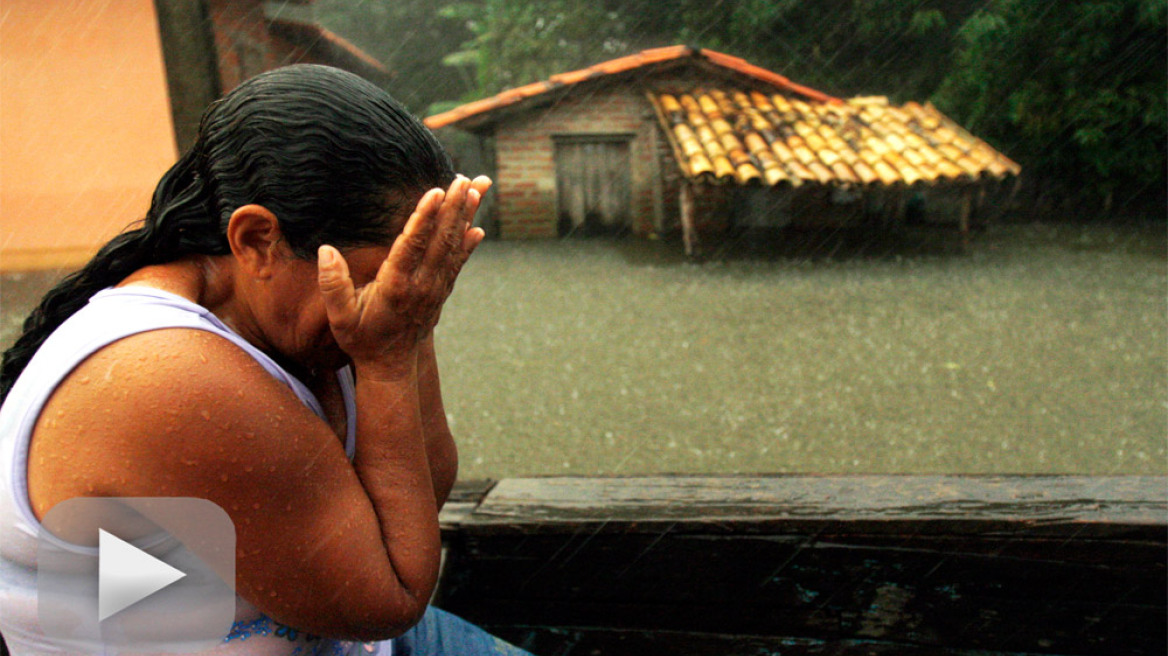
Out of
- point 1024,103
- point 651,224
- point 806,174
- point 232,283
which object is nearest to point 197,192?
point 232,283

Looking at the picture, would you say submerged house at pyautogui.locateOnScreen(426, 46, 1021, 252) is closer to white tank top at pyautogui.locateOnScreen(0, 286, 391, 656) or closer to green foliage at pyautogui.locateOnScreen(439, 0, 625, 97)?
green foliage at pyautogui.locateOnScreen(439, 0, 625, 97)

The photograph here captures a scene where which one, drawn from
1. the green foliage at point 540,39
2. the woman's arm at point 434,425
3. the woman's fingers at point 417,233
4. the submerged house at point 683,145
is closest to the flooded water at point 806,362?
the submerged house at point 683,145

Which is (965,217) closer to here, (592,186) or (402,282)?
(592,186)

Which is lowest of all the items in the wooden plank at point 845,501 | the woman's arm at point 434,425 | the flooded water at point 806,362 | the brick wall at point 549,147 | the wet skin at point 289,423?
the flooded water at point 806,362

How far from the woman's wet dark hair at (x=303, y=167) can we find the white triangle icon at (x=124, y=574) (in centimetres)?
37

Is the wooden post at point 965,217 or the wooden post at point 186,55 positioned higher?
the wooden post at point 186,55

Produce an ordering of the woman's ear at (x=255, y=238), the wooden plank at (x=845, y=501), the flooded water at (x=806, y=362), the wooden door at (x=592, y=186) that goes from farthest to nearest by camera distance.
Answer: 1. the wooden door at (x=592, y=186)
2. the flooded water at (x=806, y=362)
3. the wooden plank at (x=845, y=501)
4. the woman's ear at (x=255, y=238)

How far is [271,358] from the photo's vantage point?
1013 mm

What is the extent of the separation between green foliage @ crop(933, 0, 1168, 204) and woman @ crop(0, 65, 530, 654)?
44.0 ft

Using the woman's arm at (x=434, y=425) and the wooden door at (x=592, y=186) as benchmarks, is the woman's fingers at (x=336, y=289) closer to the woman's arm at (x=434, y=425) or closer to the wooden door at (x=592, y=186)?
the woman's arm at (x=434, y=425)

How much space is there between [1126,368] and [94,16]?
7587 mm

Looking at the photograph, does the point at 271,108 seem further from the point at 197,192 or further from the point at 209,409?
the point at 209,409

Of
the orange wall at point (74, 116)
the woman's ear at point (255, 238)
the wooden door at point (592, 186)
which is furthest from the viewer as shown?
the wooden door at point (592, 186)

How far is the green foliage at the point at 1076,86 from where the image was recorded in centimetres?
1133
